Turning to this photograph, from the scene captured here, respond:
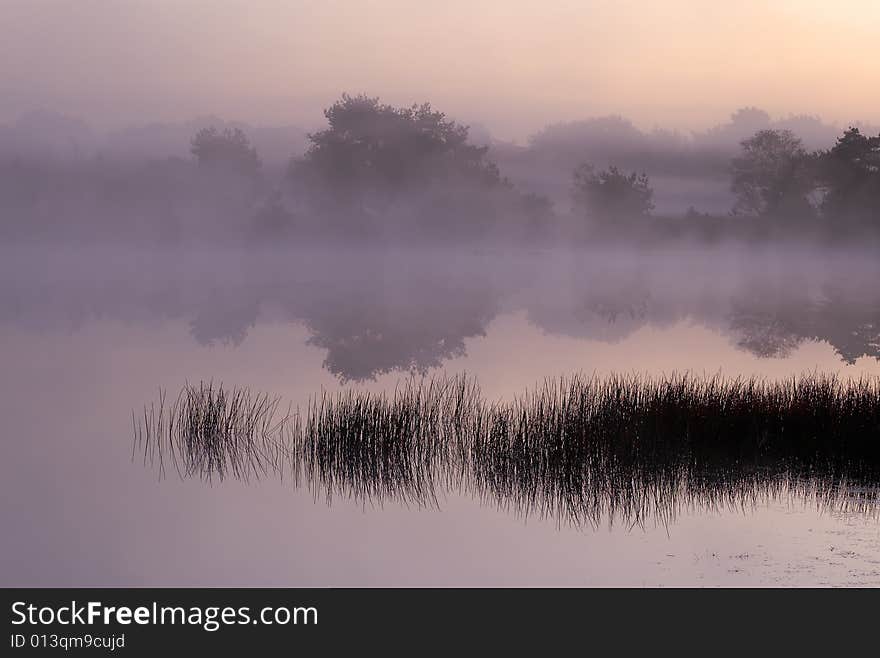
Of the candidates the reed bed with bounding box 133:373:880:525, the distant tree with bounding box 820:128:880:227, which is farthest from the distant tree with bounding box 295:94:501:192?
the reed bed with bounding box 133:373:880:525

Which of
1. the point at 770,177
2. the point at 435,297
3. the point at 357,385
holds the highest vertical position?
the point at 770,177

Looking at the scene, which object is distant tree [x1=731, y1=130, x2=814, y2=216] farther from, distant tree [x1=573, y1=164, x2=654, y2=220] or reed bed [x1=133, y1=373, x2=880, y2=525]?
reed bed [x1=133, y1=373, x2=880, y2=525]

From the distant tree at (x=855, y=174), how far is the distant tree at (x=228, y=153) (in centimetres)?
5125

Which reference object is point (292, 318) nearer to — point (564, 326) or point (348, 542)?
point (564, 326)

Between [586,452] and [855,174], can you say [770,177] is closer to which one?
[855,174]

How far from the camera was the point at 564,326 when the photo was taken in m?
41.6

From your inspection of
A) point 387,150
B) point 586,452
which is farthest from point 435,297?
point 586,452

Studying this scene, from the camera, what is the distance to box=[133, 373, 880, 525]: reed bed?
11.7 m

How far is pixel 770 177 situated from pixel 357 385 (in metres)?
75.2

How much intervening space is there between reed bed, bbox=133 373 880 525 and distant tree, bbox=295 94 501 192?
75.0 meters

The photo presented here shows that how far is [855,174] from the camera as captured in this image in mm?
74000

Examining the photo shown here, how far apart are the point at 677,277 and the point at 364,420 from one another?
7164cm

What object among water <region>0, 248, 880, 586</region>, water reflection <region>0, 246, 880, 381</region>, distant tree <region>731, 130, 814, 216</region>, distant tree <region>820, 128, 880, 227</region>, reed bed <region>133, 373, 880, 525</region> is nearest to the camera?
water <region>0, 248, 880, 586</region>

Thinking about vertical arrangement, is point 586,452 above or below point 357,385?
below
